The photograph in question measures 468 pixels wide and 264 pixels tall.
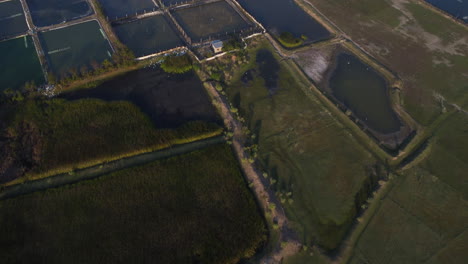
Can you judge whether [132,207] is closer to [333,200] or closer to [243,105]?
[243,105]

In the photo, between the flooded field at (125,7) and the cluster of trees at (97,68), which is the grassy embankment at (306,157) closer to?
the cluster of trees at (97,68)

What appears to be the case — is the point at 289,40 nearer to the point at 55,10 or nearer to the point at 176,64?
the point at 176,64

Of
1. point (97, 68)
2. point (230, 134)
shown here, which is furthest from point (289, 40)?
point (97, 68)

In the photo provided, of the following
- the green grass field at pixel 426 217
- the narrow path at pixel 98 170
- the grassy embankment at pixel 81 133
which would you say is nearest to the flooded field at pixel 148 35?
the grassy embankment at pixel 81 133

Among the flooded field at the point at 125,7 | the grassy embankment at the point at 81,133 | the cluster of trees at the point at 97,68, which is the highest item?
the flooded field at the point at 125,7

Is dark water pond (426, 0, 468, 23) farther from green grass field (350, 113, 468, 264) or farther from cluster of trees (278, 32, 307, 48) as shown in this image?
green grass field (350, 113, 468, 264)

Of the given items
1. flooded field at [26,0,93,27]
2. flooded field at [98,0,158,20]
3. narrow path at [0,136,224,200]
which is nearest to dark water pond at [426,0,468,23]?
narrow path at [0,136,224,200]
